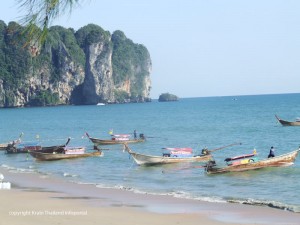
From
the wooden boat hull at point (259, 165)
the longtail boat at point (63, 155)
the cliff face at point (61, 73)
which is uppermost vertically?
the cliff face at point (61, 73)

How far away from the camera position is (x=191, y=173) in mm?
24641

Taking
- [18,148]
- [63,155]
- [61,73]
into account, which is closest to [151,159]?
[63,155]

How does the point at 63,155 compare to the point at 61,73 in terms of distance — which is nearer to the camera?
the point at 63,155

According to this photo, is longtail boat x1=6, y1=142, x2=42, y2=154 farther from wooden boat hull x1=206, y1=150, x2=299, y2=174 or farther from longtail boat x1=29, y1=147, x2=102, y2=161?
wooden boat hull x1=206, y1=150, x2=299, y2=174

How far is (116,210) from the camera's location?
48.6 ft

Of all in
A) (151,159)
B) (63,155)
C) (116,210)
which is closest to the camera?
(116,210)

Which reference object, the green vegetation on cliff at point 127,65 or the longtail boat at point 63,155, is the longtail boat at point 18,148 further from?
the green vegetation on cliff at point 127,65

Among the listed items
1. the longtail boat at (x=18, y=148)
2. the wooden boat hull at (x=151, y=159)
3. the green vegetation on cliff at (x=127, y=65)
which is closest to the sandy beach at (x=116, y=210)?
the wooden boat hull at (x=151, y=159)

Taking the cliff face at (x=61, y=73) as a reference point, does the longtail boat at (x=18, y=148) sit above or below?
Result: below

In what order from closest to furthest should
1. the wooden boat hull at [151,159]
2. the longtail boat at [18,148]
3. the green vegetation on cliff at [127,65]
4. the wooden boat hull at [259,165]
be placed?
the wooden boat hull at [259,165] → the wooden boat hull at [151,159] → the longtail boat at [18,148] → the green vegetation on cliff at [127,65]

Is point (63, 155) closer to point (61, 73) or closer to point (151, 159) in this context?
point (151, 159)

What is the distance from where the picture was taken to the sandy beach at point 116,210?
13062 millimetres

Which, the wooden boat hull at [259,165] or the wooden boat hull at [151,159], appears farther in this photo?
the wooden boat hull at [151,159]

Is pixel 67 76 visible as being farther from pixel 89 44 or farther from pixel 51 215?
pixel 51 215
